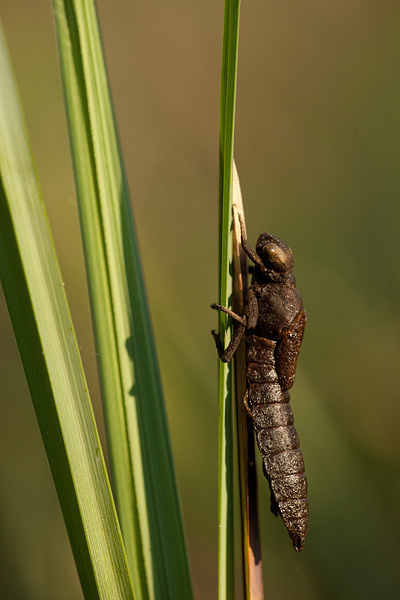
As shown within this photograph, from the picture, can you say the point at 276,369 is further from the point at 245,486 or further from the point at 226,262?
the point at 226,262

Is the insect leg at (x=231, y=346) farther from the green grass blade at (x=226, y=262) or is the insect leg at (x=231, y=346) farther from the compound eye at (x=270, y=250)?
the compound eye at (x=270, y=250)

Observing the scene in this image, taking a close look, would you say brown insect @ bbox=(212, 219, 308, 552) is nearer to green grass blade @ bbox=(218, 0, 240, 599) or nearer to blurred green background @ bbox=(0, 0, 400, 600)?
green grass blade @ bbox=(218, 0, 240, 599)

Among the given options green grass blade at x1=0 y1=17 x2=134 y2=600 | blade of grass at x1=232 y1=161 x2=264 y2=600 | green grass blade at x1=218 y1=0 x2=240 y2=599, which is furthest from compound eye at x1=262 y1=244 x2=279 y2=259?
green grass blade at x1=0 y1=17 x2=134 y2=600

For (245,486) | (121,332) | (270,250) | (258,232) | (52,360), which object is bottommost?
(245,486)

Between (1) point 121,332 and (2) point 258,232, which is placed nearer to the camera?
(1) point 121,332

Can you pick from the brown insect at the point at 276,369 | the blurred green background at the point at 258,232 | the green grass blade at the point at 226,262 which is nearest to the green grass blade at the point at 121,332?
the green grass blade at the point at 226,262

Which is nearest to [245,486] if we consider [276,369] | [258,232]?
[276,369]

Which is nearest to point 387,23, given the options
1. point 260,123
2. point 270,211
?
A: point 260,123
